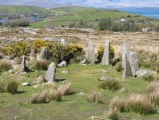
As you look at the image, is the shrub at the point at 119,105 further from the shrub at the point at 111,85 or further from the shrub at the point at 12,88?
the shrub at the point at 12,88

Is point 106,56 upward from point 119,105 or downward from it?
downward

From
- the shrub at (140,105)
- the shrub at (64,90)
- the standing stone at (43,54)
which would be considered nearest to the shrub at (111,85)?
the shrub at (64,90)

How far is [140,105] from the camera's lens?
12.1 m

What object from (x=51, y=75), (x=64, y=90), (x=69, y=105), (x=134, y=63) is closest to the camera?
(x=69, y=105)

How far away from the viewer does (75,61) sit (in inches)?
1093

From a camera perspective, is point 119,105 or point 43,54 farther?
point 43,54

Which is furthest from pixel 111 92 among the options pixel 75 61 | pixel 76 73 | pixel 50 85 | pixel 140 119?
pixel 75 61

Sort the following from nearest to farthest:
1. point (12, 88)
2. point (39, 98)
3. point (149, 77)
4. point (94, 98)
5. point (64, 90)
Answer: point (39, 98) → point (94, 98) → point (64, 90) → point (12, 88) → point (149, 77)

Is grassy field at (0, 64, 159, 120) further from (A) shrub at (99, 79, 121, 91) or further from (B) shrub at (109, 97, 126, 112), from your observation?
(A) shrub at (99, 79, 121, 91)

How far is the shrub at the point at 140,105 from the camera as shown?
12031mm

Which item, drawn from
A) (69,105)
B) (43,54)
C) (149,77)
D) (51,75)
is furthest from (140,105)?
(43,54)

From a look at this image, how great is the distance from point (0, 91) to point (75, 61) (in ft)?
40.2

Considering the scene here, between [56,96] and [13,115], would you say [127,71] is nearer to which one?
[56,96]

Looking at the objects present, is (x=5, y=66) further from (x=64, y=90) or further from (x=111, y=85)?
(x=111, y=85)
